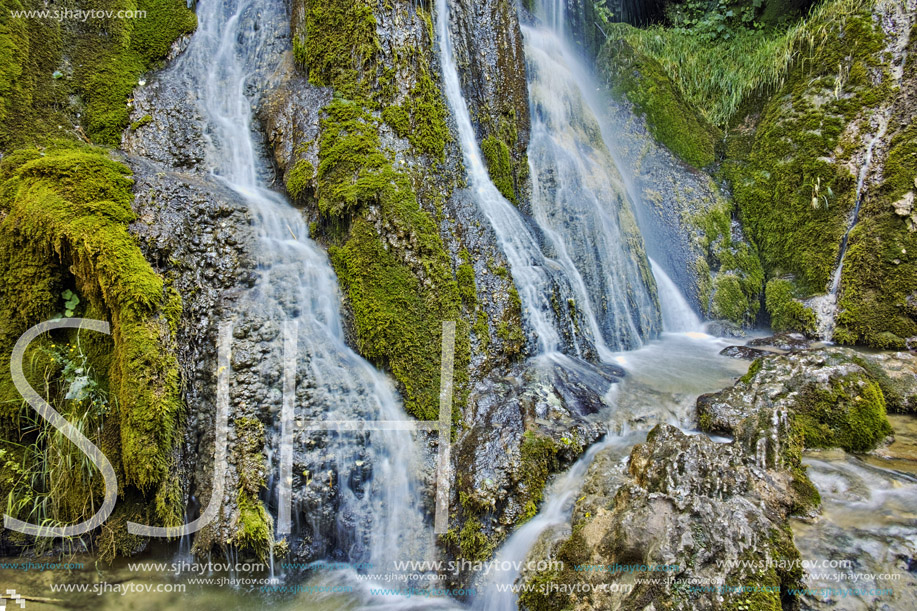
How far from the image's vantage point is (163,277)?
154 inches

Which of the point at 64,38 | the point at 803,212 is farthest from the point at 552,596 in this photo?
the point at 64,38

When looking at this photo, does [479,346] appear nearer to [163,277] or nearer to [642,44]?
[163,277]

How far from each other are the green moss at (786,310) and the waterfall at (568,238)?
1.75 meters

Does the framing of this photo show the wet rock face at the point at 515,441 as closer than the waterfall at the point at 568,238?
Yes

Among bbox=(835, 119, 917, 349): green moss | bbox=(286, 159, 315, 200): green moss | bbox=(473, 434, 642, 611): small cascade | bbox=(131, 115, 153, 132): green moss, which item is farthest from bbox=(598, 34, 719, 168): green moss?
bbox=(131, 115, 153, 132): green moss

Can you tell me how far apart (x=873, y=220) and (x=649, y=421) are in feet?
15.8

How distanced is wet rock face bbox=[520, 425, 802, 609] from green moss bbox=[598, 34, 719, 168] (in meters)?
7.41

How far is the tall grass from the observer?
8.06 metres

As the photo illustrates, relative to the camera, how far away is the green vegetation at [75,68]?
5047mm

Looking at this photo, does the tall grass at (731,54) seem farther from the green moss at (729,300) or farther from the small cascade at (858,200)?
the green moss at (729,300)

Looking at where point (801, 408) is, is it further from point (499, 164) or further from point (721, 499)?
point (499, 164)

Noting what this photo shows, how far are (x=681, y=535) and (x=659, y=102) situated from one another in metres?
9.13

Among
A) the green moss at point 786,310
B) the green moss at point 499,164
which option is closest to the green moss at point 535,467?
the green moss at point 499,164

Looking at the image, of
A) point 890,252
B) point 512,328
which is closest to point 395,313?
point 512,328
